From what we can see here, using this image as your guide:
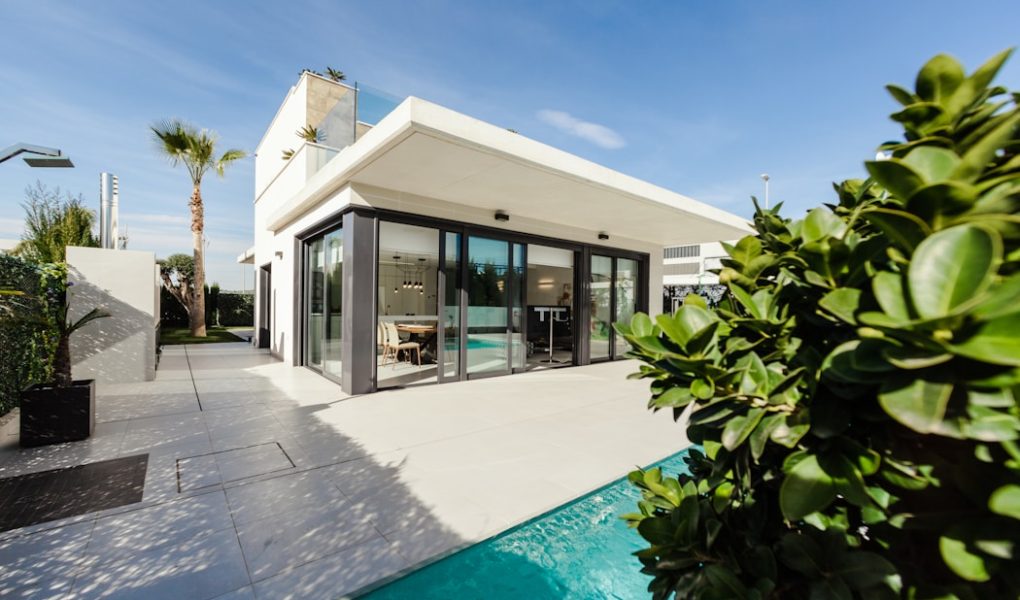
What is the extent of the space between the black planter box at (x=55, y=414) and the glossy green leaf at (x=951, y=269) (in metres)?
6.19

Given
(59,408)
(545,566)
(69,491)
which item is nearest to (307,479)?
(69,491)

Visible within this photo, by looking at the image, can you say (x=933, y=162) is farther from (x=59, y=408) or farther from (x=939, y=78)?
(x=59, y=408)

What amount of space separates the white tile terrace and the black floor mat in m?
0.12

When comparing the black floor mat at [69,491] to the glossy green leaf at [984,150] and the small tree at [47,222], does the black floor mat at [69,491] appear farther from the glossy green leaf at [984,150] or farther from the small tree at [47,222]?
the small tree at [47,222]

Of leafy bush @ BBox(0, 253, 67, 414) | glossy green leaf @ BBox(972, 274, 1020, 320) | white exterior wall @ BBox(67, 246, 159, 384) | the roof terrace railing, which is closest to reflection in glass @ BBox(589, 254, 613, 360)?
the roof terrace railing

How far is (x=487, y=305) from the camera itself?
7895mm

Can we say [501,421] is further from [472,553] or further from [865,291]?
[865,291]

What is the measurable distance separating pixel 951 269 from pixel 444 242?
711cm

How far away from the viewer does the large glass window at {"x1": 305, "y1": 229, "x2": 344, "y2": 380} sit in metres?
7.48

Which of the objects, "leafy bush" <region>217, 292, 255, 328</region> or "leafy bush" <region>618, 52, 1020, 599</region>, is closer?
"leafy bush" <region>618, 52, 1020, 599</region>

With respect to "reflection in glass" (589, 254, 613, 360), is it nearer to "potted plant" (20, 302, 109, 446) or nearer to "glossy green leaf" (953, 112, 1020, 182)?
"potted plant" (20, 302, 109, 446)

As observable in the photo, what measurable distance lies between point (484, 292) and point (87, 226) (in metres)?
11.8

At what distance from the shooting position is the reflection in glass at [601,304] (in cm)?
1023

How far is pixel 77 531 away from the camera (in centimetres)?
269
